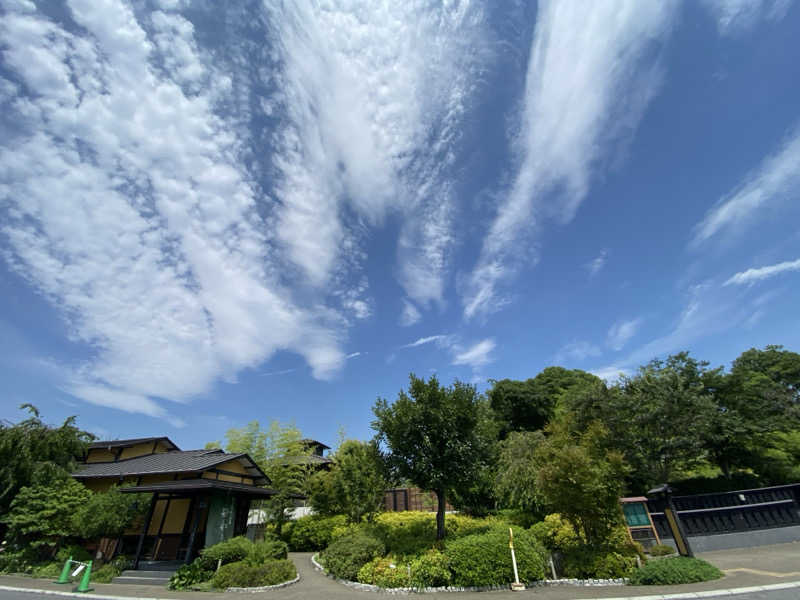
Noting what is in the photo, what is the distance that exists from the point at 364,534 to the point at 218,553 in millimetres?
6056

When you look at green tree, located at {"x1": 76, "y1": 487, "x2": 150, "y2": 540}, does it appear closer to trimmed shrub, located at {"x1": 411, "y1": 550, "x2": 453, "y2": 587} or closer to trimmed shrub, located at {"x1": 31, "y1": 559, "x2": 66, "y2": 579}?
trimmed shrub, located at {"x1": 31, "y1": 559, "x2": 66, "y2": 579}

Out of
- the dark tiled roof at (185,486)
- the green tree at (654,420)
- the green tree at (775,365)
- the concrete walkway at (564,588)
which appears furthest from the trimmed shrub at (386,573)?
the green tree at (775,365)

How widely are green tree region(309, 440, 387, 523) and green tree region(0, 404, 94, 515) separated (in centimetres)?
1359

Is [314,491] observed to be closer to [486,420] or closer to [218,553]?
[218,553]

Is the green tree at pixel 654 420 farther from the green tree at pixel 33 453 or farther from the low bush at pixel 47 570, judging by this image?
the green tree at pixel 33 453

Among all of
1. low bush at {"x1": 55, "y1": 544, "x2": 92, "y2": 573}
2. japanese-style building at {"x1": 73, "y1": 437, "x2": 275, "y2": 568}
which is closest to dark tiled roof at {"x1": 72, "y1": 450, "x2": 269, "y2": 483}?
japanese-style building at {"x1": 73, "y1": 437, "x2": 275, "y2": 568}

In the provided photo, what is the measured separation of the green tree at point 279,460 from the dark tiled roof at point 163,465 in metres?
3.79

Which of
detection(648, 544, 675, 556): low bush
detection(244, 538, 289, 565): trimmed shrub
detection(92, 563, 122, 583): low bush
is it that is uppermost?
detection(244, 538, 289, 565): trimmed shrub

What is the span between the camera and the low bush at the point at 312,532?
20.3 meters

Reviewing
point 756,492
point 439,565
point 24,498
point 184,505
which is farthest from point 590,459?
point 24,498

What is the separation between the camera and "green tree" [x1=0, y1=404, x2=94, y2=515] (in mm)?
16156

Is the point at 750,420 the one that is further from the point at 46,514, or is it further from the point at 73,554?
the point at 46,514

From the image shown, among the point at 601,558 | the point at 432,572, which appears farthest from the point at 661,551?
the point at 432,572

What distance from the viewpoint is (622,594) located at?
9125mm
